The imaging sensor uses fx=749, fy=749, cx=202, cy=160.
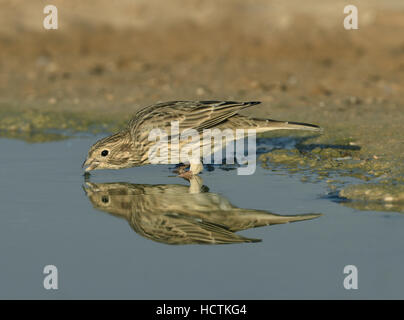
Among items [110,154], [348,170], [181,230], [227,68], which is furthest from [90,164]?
[227,68]

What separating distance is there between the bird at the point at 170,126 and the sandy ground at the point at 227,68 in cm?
69

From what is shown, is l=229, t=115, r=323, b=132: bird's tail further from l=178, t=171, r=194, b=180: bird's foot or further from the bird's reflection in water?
the bird's reflection in water

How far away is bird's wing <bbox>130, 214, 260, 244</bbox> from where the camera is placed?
21.4 feet

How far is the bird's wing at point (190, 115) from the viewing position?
936 cm

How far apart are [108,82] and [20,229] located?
8.85 m

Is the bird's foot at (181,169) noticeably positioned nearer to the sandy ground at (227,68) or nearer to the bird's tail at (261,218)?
the sandy ground at (227,68)

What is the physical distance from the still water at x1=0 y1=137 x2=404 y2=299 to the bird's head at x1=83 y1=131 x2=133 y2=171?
25 centimetres

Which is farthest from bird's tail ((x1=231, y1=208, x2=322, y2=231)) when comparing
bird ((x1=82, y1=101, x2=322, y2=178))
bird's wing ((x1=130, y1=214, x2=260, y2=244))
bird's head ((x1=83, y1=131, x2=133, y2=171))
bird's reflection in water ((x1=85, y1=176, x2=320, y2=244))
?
bird's head ((x1=83, y1=131, x2=133, y2=171))

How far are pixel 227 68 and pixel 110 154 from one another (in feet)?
23.4

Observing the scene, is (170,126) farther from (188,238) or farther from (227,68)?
(227,68)

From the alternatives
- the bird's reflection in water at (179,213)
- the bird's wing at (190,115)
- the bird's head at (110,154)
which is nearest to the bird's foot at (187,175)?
the bird's reflection in water at (179,213)

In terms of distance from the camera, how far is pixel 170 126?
30.8 feet

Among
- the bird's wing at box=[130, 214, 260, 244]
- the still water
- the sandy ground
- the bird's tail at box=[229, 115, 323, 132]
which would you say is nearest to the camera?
the still water

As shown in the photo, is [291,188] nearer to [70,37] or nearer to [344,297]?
[344,297]
